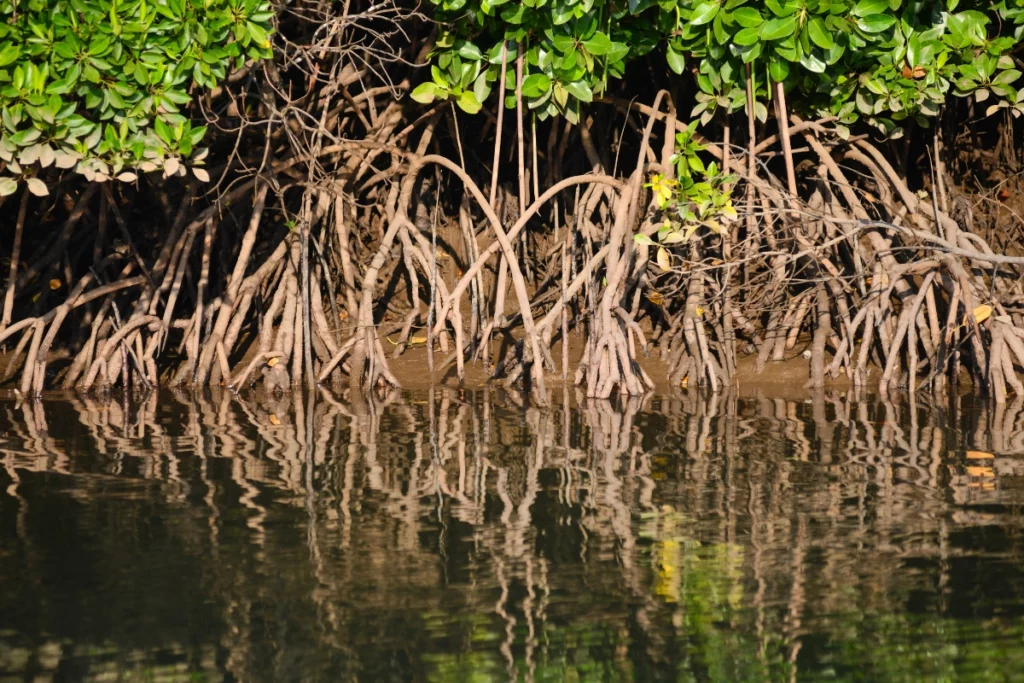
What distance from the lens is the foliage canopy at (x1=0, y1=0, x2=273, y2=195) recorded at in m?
5.64

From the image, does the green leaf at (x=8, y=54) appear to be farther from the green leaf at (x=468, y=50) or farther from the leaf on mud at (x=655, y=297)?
the leaf on mud at (x=655, y=297)

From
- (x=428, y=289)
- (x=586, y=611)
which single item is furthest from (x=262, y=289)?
(x=586, y=611)

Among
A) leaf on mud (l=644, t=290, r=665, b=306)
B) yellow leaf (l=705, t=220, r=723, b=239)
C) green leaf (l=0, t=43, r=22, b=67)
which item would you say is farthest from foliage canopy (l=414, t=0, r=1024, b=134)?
green leaf (l=0, t=43, r=22, b=67)

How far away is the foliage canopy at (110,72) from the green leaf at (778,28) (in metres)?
2.20

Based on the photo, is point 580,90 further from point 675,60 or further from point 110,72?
point 110,72

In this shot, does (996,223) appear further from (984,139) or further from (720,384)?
(720,384)

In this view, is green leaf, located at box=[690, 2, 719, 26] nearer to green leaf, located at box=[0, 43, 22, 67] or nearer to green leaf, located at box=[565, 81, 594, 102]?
green leaf, located at box=[565, 81, 594, 102]

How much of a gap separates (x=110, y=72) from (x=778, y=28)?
116 inches

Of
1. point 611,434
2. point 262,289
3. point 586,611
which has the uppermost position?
point 262,289

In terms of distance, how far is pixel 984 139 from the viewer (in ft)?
27.6

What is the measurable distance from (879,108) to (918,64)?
352 millimetres

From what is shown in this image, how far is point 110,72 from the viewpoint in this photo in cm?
581

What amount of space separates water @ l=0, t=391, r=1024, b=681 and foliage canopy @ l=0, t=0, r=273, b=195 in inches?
49.1

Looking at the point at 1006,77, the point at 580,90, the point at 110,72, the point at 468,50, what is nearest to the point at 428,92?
the point at 468,50
